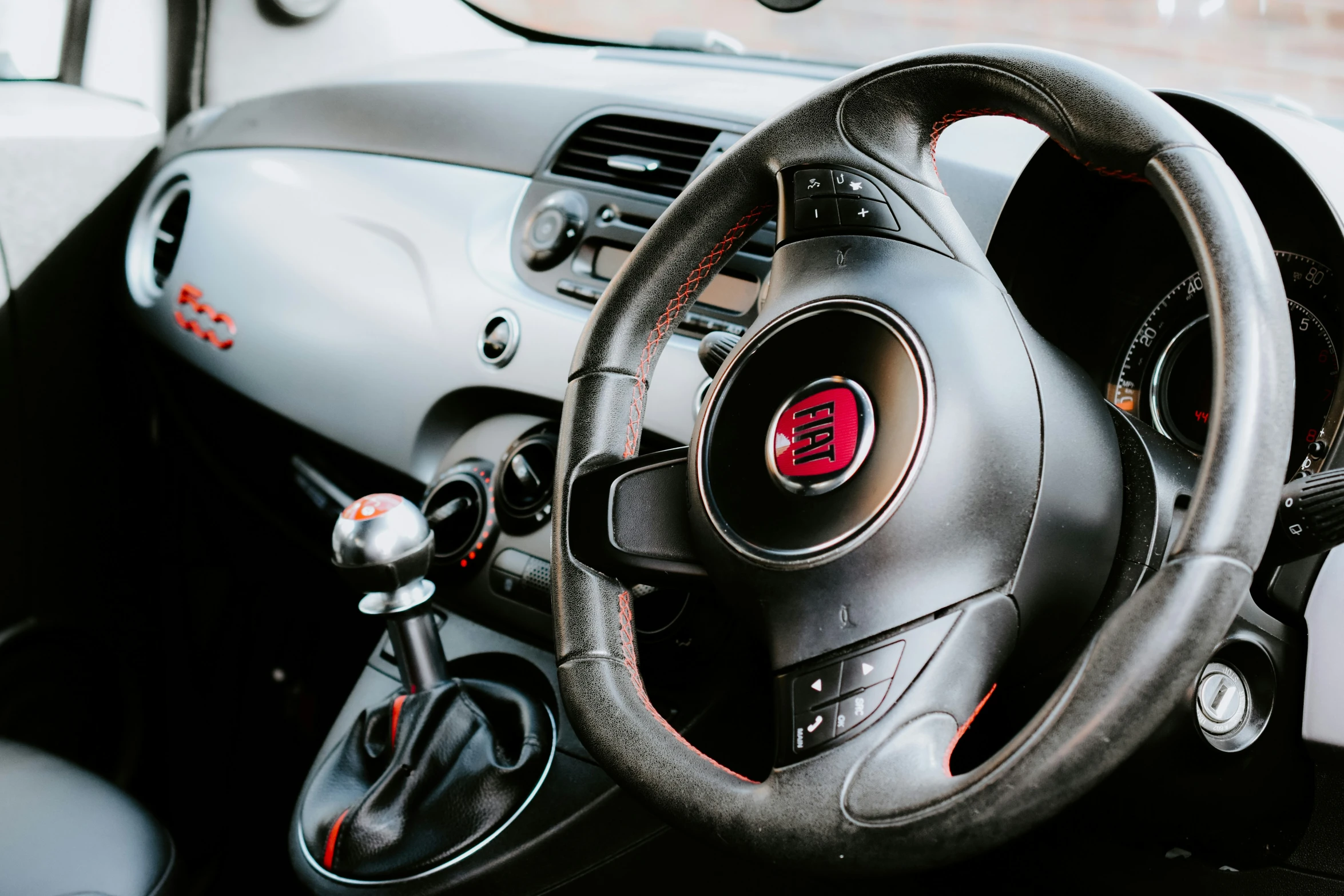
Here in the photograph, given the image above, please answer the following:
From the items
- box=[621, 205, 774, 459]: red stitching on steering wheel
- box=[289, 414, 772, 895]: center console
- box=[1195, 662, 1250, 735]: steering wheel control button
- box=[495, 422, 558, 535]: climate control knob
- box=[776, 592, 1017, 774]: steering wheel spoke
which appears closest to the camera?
box=[776, 592, 1017, 774]: steering wheel spoke

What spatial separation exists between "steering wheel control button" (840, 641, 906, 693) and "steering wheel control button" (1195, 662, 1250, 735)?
0.25 m

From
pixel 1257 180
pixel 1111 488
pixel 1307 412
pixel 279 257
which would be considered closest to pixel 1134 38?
pixel 1257 180

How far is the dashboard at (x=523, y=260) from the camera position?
953 mm

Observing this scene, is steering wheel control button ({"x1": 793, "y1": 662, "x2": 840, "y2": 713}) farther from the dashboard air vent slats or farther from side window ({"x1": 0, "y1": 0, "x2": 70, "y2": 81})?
side window ({"x1": 0, "y1": 0, "x2": 70, "y2": 81})

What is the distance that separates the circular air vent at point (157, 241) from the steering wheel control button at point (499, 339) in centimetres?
67

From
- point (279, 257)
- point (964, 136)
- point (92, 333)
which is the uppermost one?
point (964, 136)

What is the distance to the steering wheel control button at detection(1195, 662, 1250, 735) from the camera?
0.80 m

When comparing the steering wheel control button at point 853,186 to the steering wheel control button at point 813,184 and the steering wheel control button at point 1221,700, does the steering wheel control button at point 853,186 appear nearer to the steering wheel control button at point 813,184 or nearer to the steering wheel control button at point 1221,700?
the steering wheel control button at point 813,184

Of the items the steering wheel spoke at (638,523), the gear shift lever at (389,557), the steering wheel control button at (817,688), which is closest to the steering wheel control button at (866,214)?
the steering wheel spoke at (638,523)

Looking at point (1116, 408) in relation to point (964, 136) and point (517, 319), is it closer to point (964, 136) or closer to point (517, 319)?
point (964, 136)

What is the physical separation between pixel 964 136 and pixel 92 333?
138cm

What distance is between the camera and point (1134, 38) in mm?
1495

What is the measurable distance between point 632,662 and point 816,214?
0.37 m

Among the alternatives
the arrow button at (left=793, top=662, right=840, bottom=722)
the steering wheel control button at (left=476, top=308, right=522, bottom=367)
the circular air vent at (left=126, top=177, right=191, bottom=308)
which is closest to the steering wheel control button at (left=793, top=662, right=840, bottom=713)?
the arrow button at (left=793, top=662, right=840, bottom=722)
